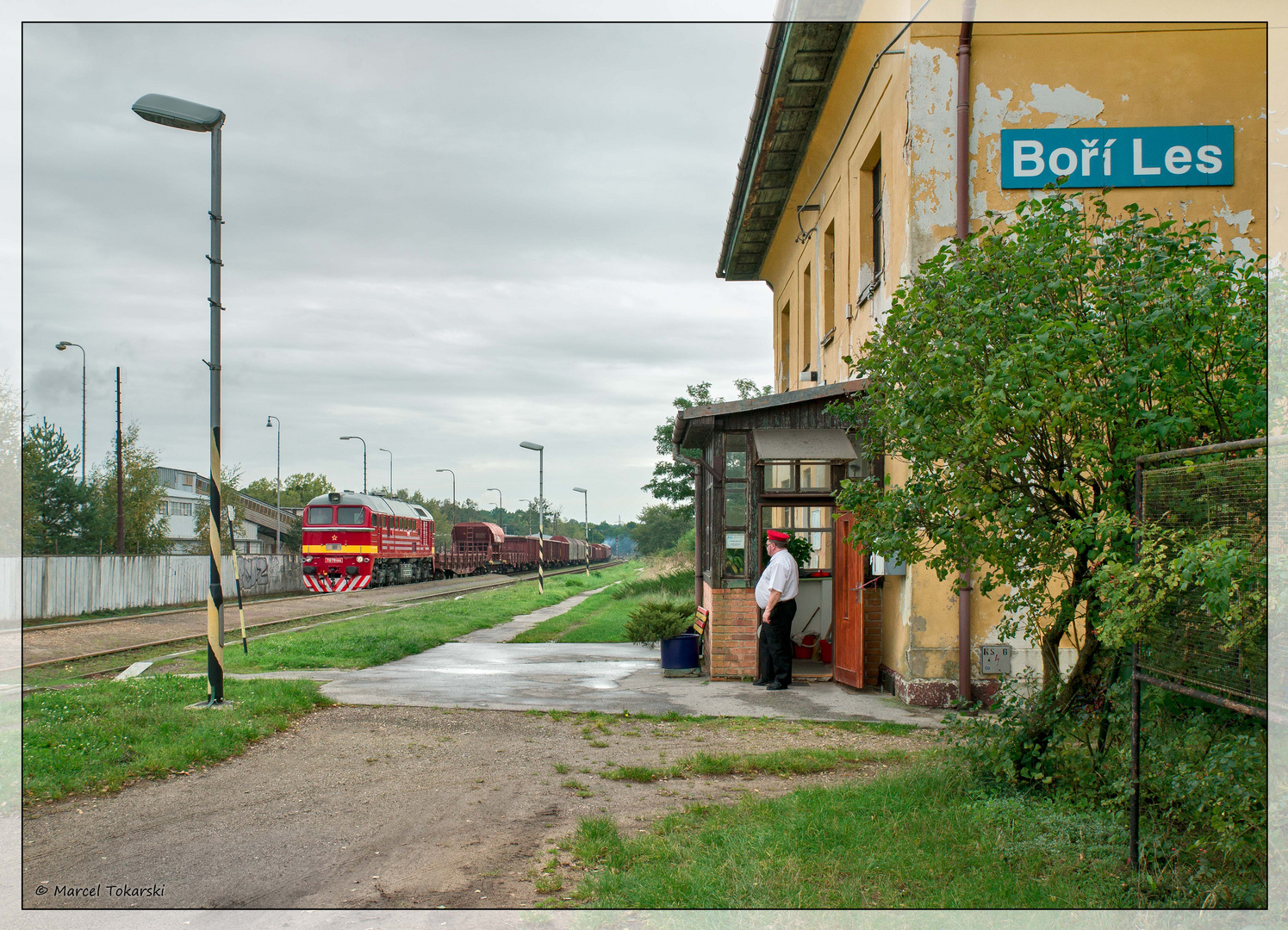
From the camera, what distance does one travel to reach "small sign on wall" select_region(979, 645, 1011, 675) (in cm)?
976

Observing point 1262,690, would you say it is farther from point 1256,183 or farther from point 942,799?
point 1256,183

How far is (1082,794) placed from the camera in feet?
16.7

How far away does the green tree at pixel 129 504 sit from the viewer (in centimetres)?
3391

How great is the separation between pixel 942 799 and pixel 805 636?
8.05 metres

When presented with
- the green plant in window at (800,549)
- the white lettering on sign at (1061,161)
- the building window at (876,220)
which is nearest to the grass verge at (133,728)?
the green plant in window at (800,549)

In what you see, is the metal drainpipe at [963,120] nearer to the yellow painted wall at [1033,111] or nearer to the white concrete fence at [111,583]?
the yellow painted wall at [1033,111]

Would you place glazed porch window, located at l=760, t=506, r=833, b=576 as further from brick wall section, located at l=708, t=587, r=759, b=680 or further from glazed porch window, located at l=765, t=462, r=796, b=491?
brick wall section, located at l=708, t=587, r=759, b=680

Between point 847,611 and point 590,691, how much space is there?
310 cm

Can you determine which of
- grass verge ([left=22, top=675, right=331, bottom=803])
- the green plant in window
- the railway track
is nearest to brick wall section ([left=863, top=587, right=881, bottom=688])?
the green plant in window

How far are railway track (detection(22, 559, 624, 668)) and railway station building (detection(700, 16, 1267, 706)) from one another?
8585 millimetres

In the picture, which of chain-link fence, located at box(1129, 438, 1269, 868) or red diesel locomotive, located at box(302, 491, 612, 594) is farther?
red diesel locomotive, located at box(302, 491, 612, 594)

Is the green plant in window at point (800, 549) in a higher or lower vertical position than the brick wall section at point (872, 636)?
higher

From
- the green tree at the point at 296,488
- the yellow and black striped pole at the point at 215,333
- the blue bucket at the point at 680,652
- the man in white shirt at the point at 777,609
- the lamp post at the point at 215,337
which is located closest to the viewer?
the lamp post at the point at 215,337

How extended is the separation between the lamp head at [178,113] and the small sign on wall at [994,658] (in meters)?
8.90
